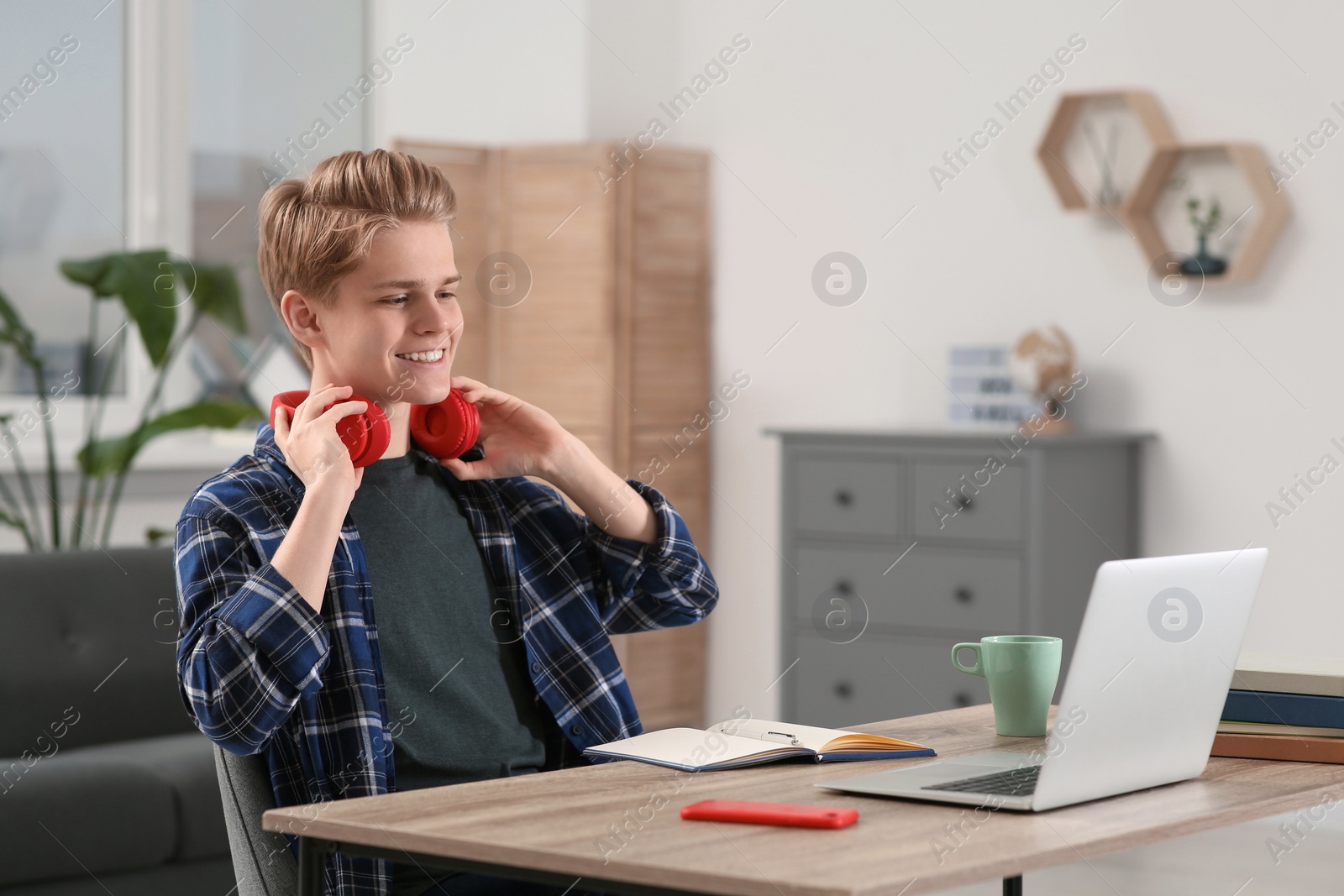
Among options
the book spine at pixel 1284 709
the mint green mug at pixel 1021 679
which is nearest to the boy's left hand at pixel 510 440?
the mint green mug at pixel 1021 679

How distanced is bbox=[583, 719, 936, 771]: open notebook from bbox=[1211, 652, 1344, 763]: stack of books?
13.9 inches

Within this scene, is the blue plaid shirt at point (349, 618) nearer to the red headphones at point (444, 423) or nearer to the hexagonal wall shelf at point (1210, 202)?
the red headphones at point (444, 423)

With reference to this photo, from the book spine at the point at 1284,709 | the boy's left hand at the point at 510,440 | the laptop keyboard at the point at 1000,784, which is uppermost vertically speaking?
the boy's left hand at the point at 510,440

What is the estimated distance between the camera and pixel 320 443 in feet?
6.01

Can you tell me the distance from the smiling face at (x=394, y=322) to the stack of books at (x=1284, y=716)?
1.00 meters

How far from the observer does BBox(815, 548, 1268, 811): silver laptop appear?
1.46 m

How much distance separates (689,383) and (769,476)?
0.43 metres

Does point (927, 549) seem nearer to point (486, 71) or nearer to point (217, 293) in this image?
point (217, 293)

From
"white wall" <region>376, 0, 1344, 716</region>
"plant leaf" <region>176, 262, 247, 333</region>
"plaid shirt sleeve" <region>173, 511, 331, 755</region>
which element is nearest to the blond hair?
"plaid shirt sleeve" <region>173, 511, 331, 755</region>

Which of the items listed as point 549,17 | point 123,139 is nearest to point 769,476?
point 549,17

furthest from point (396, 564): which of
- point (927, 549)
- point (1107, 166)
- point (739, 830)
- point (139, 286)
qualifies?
point (1107, 166)

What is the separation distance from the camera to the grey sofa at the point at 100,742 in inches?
128

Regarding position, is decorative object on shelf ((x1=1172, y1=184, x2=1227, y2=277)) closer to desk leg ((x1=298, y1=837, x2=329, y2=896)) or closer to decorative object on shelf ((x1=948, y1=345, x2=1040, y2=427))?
decorative object on shelf ((x1=948, y1=345, x2=1040, y2=427))

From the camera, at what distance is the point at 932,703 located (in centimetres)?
467
